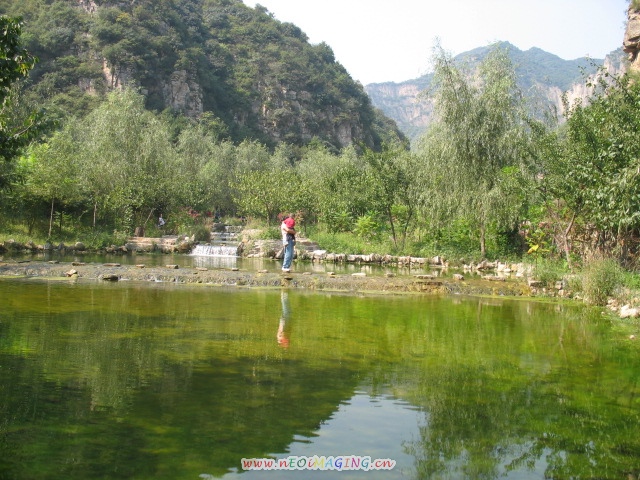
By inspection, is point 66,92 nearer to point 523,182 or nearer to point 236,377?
point 523,182

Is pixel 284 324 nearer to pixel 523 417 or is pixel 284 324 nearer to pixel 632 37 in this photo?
pixel 523 417

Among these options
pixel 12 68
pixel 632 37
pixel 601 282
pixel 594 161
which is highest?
pixel 632 37

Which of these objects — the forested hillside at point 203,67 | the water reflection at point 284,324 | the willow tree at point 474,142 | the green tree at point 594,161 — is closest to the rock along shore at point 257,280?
the water reflection at point 284,324

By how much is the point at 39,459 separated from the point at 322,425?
2353 mm

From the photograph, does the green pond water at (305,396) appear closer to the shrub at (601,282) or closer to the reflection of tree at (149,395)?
the reflection of tree at (149,395)

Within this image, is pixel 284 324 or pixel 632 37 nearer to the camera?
pixel 284 324

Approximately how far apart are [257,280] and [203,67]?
100826 millimetres

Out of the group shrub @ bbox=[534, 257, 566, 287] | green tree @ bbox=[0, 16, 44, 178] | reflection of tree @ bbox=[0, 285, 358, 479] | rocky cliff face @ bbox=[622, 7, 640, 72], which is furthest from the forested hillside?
reflection of tree @ bbox=[0, 285, 358, 479]

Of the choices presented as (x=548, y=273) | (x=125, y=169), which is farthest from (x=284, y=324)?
(x=125, y=169)

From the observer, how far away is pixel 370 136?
13550 centimetres

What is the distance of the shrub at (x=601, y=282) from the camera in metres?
14.4

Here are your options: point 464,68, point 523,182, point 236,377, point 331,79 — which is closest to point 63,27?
point 331,79

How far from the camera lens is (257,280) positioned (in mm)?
17078

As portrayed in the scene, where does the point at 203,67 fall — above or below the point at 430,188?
above
